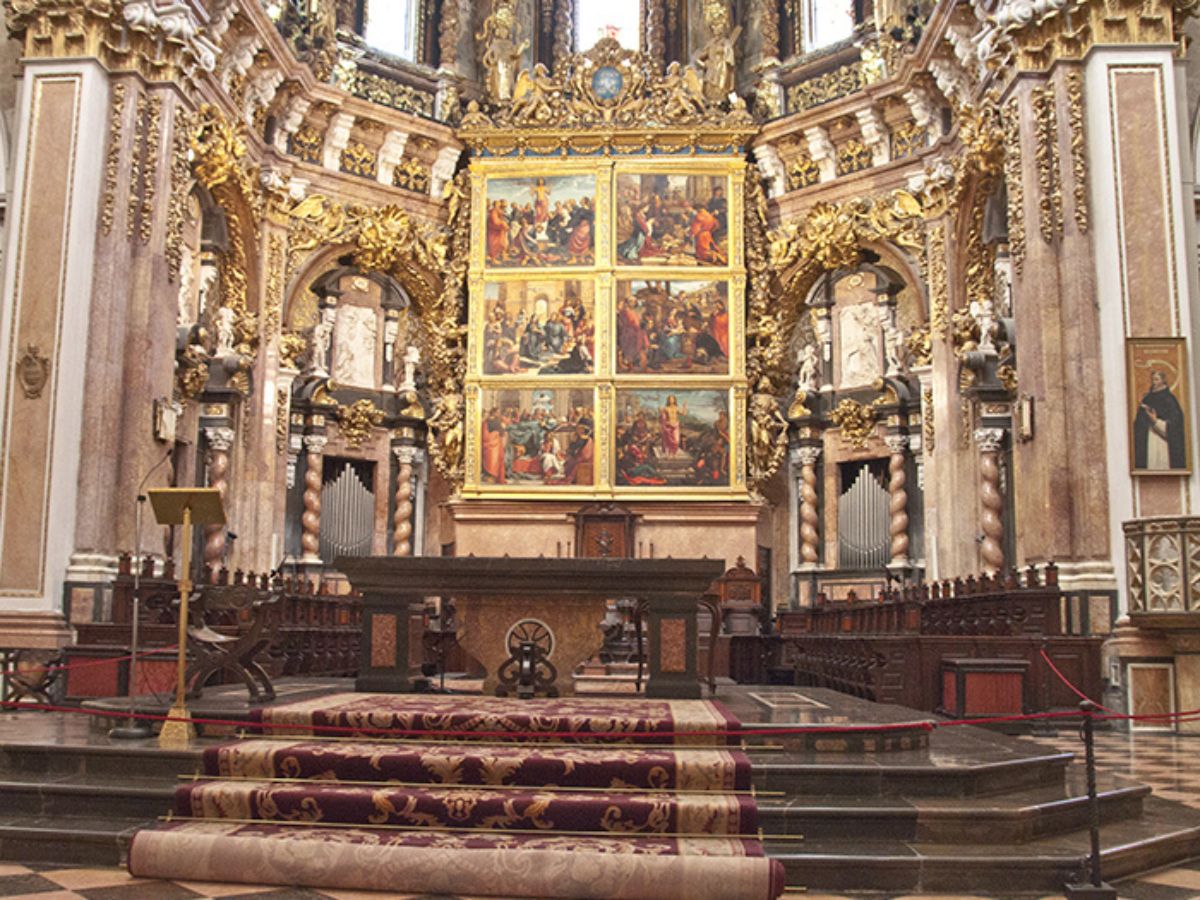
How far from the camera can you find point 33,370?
12.0 metres

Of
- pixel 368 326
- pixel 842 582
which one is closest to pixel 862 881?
pixel 842 582

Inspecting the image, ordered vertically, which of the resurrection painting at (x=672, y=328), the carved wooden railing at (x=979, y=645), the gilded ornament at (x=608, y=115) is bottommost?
the carved wooden railing at (x=979, y=645)

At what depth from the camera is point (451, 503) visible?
61.9 ft

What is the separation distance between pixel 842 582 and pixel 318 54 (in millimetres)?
11689

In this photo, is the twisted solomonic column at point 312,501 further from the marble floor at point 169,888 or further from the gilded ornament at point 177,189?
the marble floor at point 169,888

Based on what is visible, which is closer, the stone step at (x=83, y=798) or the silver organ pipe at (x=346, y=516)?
the stone step at (x=83, y=798)

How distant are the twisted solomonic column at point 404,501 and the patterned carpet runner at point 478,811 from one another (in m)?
12.8

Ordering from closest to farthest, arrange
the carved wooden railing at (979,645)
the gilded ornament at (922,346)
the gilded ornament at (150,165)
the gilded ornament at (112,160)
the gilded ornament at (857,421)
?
the carved wooden railing at (979,645) → the gilded ornament at (112,160) → the gilded ornament at (150,165) → the gilded ornament at (922,346) → the gilded ornament at (857,421)

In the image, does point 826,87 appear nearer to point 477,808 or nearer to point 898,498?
point 898,498

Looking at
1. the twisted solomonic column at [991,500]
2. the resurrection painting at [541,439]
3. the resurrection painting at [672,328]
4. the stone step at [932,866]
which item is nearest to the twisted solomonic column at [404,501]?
the resurrection painting at [541,439]

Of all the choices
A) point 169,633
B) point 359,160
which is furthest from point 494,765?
point 359,160

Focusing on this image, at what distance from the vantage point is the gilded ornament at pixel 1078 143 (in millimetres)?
12180

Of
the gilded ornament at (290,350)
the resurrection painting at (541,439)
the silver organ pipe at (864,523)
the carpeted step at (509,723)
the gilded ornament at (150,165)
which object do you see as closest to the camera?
the carpeted step at (509,723)

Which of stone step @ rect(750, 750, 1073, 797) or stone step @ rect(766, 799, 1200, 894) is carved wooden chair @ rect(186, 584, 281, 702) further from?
stone step @ rect(766, 799, 1200, 894)
